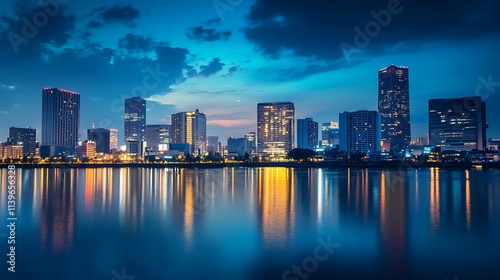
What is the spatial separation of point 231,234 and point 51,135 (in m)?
196

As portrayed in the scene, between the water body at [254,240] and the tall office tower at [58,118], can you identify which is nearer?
the water body at [254,240]

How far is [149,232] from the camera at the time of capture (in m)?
15.5

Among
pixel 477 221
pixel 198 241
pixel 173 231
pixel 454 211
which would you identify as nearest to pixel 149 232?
pixel 173 231

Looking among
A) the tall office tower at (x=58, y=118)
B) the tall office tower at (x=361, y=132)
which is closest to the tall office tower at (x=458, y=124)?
the tall office tower at (x=361, y=132)

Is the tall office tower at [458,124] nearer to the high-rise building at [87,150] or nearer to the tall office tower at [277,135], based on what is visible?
the tall office tower at [277,135]

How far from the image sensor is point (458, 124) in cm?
14438

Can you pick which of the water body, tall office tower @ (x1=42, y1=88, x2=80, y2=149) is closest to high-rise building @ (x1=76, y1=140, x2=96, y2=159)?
tall office tower @ (x1=42, y1=88, x2=80, y2=149)

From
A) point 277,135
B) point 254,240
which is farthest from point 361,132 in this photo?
point 254,240

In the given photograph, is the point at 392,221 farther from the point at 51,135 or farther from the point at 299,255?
the point at 51,135

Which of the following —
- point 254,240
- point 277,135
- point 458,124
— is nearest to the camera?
point 254,240

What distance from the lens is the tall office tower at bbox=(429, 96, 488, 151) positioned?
140 metres

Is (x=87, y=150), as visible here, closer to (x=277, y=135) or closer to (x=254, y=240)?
(x=277, y=135)

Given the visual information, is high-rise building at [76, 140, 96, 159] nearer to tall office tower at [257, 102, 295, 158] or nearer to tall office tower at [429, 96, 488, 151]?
tall office tower at [257, 102, 295, 158]

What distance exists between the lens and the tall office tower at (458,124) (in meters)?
140
